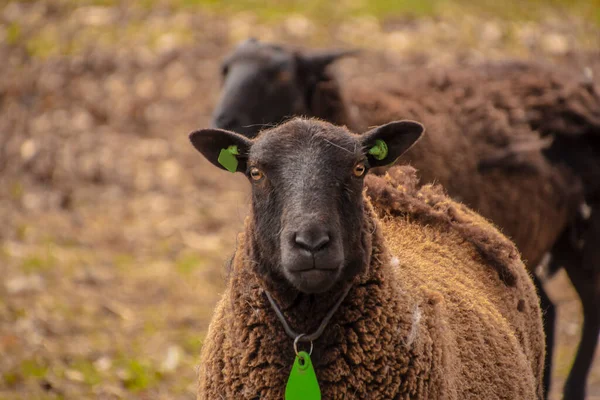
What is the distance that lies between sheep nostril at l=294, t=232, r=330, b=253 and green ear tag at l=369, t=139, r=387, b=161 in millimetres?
660

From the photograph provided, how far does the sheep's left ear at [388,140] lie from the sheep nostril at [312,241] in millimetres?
636

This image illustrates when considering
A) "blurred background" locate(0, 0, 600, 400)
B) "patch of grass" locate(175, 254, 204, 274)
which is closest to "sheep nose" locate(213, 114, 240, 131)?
"blurred background" locate(0, 0, 600, 400)

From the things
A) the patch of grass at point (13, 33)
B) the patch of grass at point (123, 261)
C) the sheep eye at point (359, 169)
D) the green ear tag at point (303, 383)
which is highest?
the sheep eye at point (359, 169)

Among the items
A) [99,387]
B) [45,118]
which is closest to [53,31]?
[45,118]

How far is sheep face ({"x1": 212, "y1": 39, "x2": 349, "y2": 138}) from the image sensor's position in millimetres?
6930

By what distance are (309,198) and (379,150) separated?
0.56m

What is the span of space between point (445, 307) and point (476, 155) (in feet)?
10.4

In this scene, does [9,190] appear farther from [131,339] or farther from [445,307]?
[445,307]

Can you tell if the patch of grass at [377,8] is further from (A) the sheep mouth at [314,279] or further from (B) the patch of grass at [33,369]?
(A) the sheep mouth at [314,279]

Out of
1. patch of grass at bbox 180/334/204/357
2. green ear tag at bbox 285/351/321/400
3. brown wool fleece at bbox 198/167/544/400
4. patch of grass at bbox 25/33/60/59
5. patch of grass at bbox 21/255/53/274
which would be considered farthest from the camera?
patch of grass at bbox 25/33/60/59

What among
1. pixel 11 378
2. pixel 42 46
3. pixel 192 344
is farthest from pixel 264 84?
pixel 42 46

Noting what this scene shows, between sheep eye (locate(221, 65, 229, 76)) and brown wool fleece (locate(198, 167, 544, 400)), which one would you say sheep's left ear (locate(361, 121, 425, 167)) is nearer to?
brown wool fleece (locate(198, 167, 544, 400))

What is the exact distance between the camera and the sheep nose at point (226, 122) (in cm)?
675

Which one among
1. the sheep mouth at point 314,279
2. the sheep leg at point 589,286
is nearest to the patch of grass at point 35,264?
the sheep leg at point 589,286
